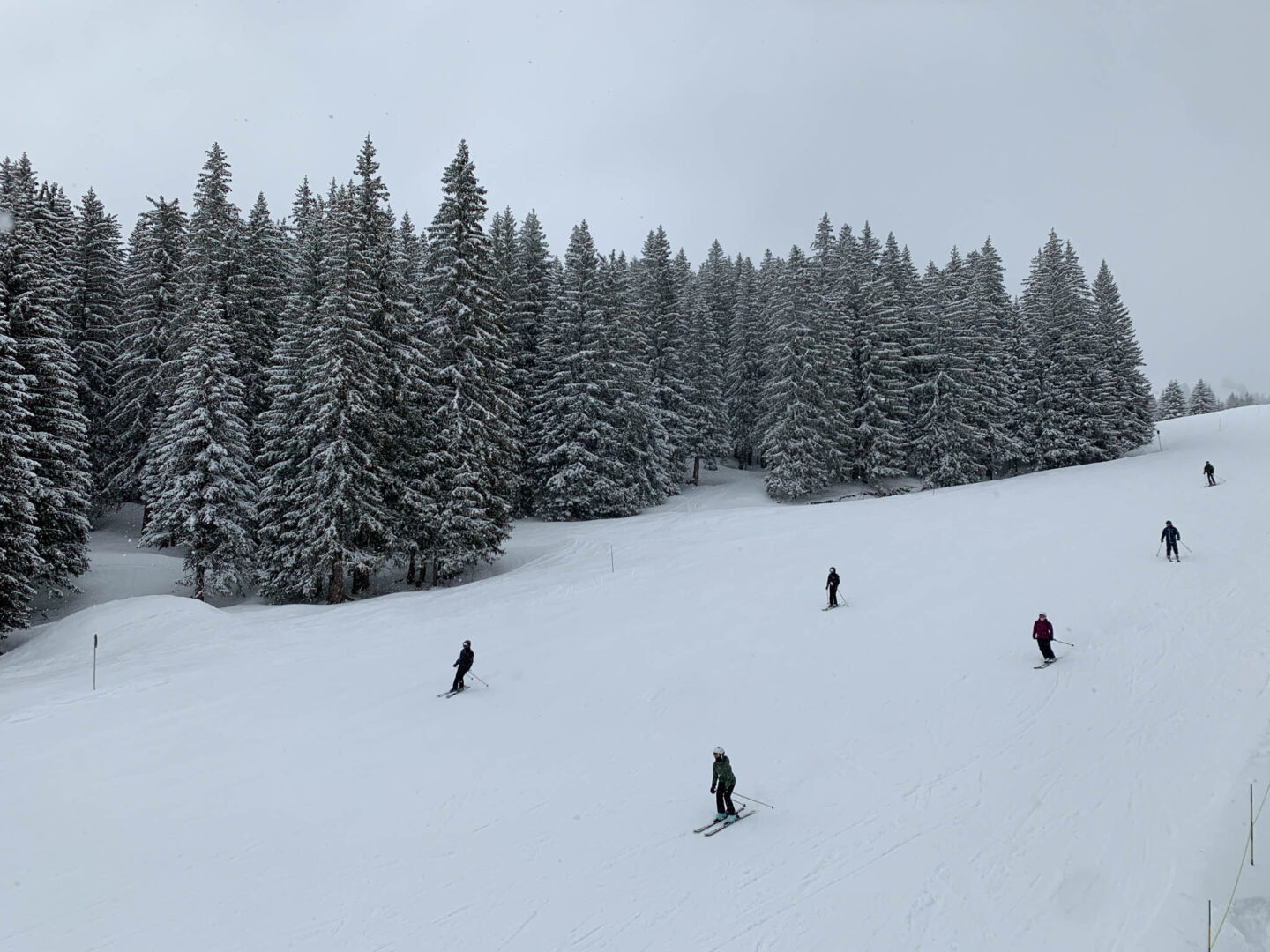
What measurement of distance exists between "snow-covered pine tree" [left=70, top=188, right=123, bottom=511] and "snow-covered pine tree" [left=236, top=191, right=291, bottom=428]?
8.48 meters

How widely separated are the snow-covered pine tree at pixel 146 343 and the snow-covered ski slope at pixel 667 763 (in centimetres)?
1458

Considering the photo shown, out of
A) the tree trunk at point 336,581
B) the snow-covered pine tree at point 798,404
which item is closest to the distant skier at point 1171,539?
the snow-covered pine tree at point 798,404

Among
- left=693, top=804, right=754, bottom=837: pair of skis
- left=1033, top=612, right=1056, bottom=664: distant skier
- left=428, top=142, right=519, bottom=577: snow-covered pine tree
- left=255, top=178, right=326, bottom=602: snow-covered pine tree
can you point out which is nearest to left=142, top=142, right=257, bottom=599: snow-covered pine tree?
left=255, top=178, right=326, bottom=602: snow-covered pine tree

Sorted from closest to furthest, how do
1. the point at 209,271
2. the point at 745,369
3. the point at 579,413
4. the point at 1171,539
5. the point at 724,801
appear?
the point at 724,801
the point at 1171,539
the point at 209,271
the point at 579,413
the point at 745,369

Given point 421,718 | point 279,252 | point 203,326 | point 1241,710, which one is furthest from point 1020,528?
point 279,252

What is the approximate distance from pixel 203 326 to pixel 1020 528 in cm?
3355

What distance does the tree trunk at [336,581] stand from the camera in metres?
26.1

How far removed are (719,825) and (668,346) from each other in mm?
39554

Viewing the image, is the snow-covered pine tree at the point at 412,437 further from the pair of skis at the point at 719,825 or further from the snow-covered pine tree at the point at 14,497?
the pair of skis at the point at 719,825

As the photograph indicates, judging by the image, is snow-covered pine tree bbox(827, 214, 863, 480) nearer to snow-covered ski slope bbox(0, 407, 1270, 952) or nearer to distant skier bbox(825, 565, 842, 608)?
snow-covered ski slope bbox(0, 407, 1270, 952)

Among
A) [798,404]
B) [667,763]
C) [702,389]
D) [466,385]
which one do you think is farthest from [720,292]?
[667,763]

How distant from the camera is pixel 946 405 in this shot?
42938 mm

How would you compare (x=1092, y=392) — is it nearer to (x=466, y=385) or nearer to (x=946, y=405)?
(x=946, y=405)

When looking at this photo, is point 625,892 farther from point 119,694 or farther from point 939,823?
point 119,694
